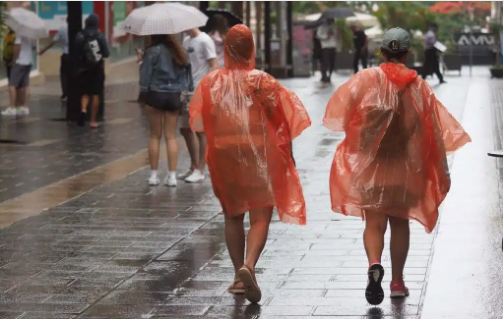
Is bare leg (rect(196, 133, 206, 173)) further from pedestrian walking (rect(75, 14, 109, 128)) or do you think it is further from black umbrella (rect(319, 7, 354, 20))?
black umbrella (rect(319, 7, 354, 20))

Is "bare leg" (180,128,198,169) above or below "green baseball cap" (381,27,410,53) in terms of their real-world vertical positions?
below

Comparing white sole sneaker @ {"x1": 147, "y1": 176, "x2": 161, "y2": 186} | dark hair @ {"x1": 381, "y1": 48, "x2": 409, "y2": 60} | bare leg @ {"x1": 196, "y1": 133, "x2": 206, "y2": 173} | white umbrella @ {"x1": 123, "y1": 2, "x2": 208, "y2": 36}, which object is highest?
dark hair @ {"x1": 381, "y1": 48, "x2": 409, "y2": 60}

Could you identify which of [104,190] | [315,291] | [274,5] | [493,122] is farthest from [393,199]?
[274,5]

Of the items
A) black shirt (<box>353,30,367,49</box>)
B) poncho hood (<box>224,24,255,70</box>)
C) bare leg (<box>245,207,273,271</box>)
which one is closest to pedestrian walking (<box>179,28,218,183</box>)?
poncho hood (<box>224,24,255,70</box>)

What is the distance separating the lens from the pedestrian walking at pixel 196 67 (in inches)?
537

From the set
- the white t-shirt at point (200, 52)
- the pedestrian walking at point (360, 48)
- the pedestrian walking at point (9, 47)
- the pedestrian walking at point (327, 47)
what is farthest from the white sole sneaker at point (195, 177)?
the pedestrian walking at point (360, 48)

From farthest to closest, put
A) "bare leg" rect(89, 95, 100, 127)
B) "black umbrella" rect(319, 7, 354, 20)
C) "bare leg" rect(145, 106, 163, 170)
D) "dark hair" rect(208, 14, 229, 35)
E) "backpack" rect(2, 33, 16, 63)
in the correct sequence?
"black umbrella" rect(319, 7, 354, 20) → "backpack" rect(2, 33, 16, 63) → "bare leg" rect(89, 95, 100, 127) → "dark hair" rect(208, 14, 229, 35) → "bare leg" rect(145, 106, 163, 170)

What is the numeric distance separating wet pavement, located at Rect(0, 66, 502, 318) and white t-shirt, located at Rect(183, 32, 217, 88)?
1.17m

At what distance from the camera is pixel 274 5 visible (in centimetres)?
4069

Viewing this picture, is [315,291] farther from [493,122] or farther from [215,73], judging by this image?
[493,122]

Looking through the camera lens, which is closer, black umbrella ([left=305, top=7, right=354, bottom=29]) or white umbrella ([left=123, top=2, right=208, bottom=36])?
white umbrella ([left=123, top=2, right=208, bottom=36])

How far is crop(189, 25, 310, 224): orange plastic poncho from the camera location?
319 inches

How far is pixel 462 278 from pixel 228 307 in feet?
4.99

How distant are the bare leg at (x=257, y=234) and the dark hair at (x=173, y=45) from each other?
4.85 metres
